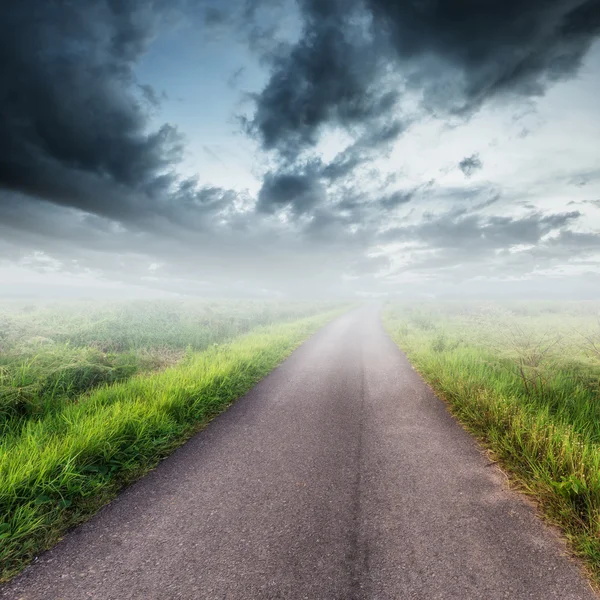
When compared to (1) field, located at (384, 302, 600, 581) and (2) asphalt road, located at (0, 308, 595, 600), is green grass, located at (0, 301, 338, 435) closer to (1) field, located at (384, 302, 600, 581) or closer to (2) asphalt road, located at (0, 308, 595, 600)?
(2) asphalt road, located at (0, 308, 595, 600)

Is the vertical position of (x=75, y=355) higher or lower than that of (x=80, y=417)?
higher

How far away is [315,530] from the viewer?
10.3 feet

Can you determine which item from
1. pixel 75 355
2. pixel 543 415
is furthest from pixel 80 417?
pixel 543 415

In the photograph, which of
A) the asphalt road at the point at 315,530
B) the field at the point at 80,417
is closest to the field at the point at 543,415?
the asphalt road at the point at 315,530

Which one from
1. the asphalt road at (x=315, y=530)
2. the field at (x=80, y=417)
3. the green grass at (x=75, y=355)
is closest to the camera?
the asphalt road at (x=315, y=530)

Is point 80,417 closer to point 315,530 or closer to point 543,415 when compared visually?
point 315,530

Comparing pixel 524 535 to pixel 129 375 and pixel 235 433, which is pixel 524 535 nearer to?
pixel 235 433

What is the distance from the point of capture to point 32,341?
9727 millimetres

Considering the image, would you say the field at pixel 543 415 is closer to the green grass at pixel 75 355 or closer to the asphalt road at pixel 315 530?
the asphalt road at pixel 315 530

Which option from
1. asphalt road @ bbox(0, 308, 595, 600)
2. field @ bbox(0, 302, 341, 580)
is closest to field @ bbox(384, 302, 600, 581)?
asphalt road @ bbox(0, 308, 595, 600)

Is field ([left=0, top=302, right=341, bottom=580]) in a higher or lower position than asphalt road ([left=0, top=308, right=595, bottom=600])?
higher

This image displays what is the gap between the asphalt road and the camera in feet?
8.27

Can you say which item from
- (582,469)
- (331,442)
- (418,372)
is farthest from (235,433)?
(418,372)

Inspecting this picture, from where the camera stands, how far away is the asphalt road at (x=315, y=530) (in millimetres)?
2520
